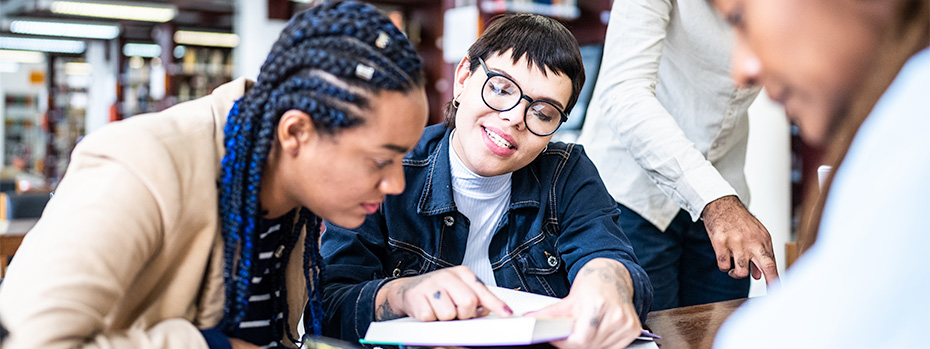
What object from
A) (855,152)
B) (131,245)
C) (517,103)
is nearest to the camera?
(855,152)

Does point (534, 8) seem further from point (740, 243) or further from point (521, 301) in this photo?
point (521, 301)

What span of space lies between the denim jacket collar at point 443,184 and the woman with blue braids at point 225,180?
0.37 meters

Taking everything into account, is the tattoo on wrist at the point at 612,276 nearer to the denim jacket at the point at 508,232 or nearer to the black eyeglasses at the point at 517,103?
the denim jacket at the point at 508,232

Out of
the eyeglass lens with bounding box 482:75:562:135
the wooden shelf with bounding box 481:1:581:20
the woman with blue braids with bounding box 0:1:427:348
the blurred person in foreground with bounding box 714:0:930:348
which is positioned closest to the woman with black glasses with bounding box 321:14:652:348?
the eyeglass lens with bounding box 482:75:562:135

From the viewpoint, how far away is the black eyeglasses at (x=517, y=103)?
55.1 inches

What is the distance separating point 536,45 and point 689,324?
23.2 inches

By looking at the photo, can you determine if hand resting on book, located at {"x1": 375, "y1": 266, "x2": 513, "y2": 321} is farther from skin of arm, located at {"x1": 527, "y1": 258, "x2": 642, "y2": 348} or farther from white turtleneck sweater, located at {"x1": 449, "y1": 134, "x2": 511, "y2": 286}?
white turtleneck sweater, located at {"x1": 449, "y1": 134, "x2": 511, "y2": 286}

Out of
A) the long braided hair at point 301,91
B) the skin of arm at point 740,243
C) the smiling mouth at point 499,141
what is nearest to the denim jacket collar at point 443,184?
the smiling mouth at point 499,141

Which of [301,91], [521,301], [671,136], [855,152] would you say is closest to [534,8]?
[671,136]

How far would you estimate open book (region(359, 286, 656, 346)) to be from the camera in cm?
95

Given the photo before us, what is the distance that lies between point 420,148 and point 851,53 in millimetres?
1073

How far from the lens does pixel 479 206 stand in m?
1.50

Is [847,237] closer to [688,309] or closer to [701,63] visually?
[688,309]

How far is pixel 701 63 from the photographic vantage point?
1.87 m
